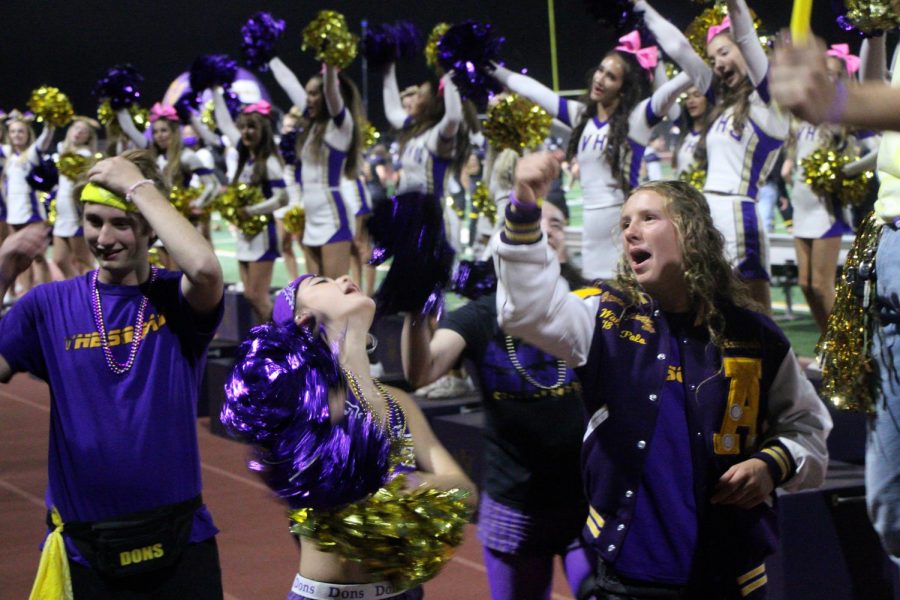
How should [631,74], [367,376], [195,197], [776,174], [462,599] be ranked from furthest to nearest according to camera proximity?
[776,174] → [195,197] → [631,74] → [462,599] → [367,376]

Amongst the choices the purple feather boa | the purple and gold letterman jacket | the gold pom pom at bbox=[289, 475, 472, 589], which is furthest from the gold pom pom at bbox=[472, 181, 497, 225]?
the gold pom pom at bbox=[289, 475, 472, 589]

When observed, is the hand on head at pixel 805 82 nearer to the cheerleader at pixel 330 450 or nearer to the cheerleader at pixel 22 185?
the cheerleader at pixel 330 450

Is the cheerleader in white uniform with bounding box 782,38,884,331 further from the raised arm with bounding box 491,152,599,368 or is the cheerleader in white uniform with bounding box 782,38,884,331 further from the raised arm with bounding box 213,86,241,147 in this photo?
the raised arm with bounding box 213,86,241,147

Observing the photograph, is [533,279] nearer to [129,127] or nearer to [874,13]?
[874,13]

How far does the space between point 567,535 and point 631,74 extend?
3.32m

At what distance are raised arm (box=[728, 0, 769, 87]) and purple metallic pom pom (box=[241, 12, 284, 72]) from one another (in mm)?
4568

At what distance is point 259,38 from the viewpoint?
342 inches

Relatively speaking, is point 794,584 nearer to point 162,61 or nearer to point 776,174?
point 776,174

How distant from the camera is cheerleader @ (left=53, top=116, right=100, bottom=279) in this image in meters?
11.0

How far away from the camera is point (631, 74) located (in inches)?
232

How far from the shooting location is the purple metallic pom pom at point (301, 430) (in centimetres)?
197

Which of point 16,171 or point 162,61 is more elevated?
point 162,61

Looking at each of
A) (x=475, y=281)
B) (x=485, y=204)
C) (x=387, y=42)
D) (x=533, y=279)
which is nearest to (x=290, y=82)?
(x=387, y=42)

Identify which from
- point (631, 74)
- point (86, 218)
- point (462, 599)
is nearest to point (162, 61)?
point (631, 74)
